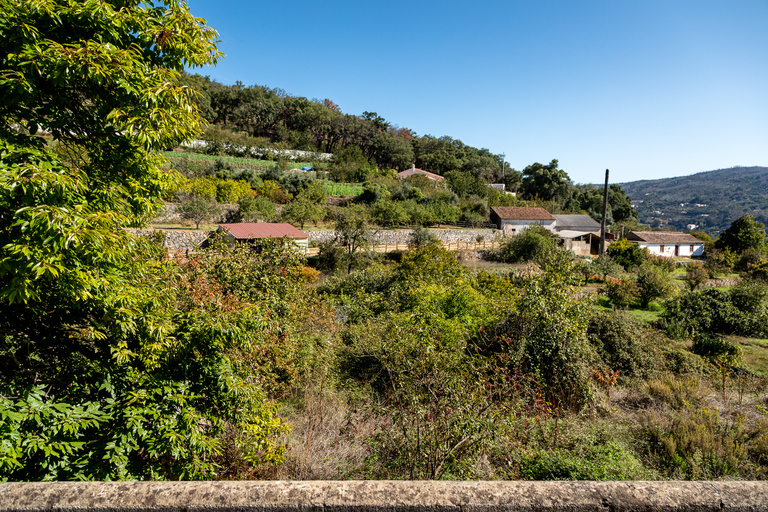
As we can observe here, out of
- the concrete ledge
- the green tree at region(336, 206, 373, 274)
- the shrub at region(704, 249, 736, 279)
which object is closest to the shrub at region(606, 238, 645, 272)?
the shrub at region(704, 249, 736, 279)

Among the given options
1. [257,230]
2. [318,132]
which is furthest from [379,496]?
[318,132]

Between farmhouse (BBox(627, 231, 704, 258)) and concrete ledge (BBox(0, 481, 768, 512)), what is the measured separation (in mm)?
53947

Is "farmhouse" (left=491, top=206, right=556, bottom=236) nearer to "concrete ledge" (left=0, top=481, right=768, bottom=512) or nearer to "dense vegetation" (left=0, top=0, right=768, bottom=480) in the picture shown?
"dense vegetation" (left=0, top=0, right=768, bottom=480)

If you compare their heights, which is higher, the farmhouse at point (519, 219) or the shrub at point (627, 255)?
the farmhouse at point (519, 219)

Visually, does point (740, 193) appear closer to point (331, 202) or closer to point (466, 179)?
point (466, 179)

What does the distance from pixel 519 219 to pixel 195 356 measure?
47.3m

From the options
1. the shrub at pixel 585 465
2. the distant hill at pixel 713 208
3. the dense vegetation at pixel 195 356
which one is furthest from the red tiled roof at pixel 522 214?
the distant hill at pixel 713 208

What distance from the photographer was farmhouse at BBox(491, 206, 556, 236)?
154 feet

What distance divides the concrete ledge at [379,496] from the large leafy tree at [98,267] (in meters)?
1.46

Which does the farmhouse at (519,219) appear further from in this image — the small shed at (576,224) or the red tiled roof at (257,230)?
the red tiled roof at (257,230)

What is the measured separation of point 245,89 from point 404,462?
80665mm

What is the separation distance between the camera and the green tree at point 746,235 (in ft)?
118

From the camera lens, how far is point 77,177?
10.4 feet

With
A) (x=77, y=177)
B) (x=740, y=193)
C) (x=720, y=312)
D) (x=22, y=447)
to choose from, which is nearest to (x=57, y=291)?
(x=77, y=177)
